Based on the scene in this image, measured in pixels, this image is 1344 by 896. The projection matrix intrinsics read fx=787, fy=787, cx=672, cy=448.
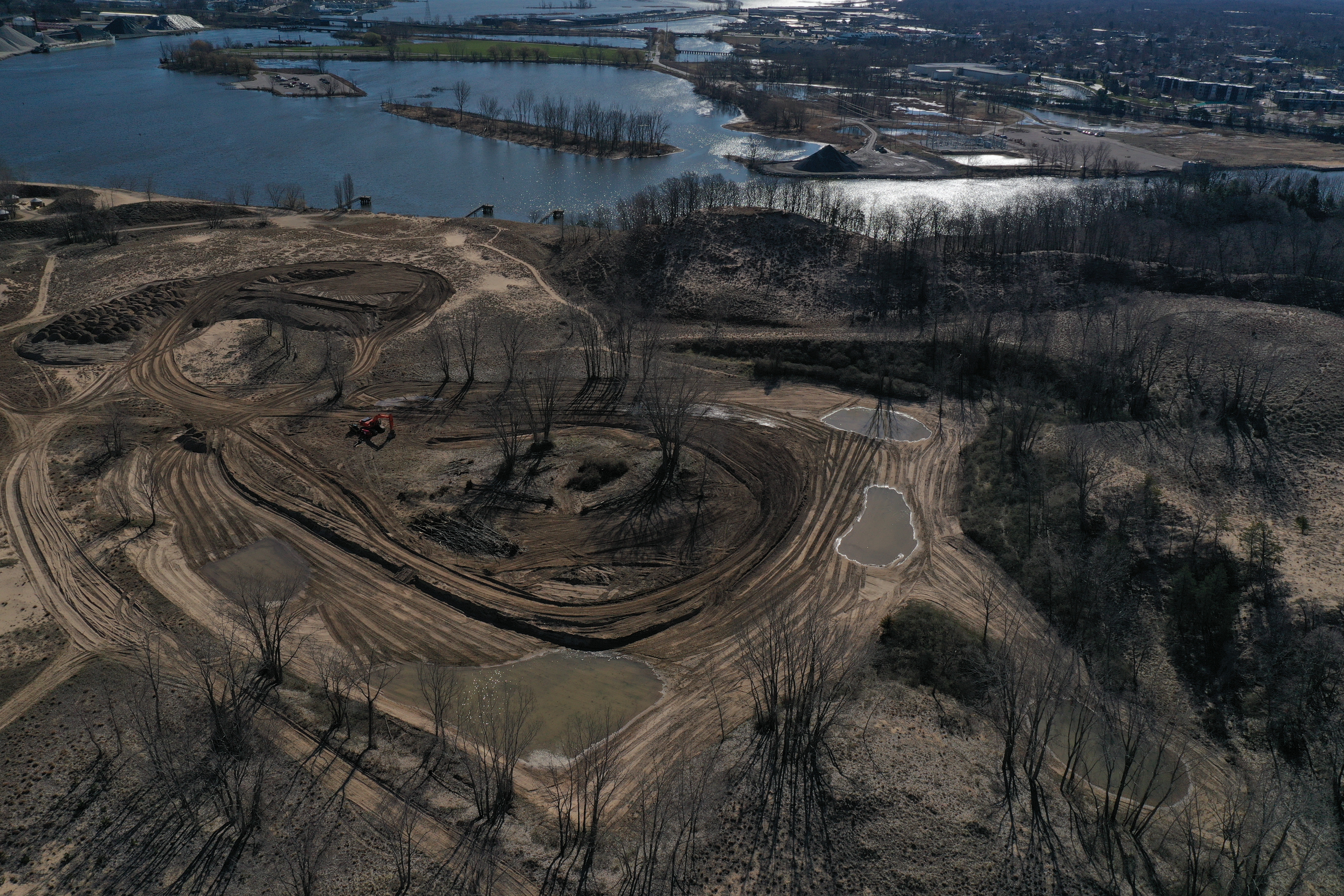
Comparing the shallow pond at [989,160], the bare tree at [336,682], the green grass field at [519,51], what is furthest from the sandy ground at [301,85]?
the bare tree at [336,682]

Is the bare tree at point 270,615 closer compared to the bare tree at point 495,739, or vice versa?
Result: the bare tree at point 495,739

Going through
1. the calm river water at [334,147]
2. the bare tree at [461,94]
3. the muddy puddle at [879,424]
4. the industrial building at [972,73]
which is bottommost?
the muddy puddle at [879,424]

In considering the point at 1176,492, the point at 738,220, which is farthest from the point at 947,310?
the point at 1176,492

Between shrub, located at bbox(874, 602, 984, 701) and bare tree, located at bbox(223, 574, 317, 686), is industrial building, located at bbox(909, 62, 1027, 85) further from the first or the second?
bare tree, located at bbox(223, 574, 317, 686)

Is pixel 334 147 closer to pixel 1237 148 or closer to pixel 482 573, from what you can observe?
pixel 482 573

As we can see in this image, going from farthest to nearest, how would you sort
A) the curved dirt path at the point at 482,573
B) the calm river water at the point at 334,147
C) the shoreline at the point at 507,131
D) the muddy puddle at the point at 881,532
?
the shoreline at the point at 507,131 < the calm river water at the point at 334,147 < the muddy puddle at the point at 881,532 < the curved dirt path at the point at 482,573

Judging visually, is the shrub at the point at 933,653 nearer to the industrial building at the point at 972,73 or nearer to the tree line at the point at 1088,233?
the tree line at the point at 1088,233
